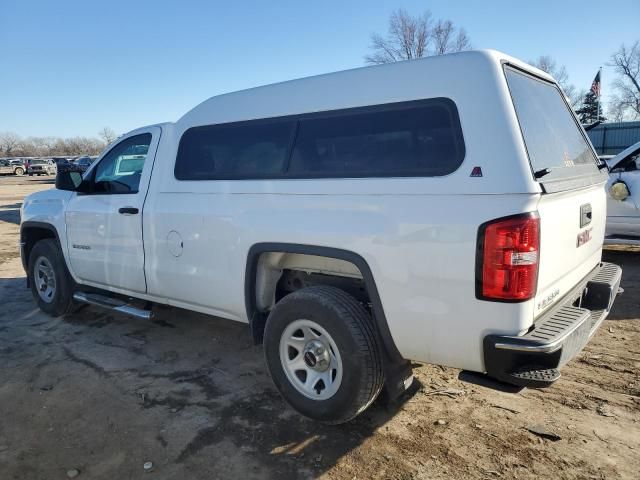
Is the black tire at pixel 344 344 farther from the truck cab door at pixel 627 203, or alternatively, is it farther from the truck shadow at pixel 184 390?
the truck cab door at pixel 627 203

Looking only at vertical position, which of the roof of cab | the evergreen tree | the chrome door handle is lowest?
the chrome door handle

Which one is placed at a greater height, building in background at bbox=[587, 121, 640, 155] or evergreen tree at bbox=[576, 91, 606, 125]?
evergreen tree at bbox=[576, 91, 606, 125]

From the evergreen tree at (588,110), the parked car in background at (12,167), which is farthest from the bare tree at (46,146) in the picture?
the evergreen tree at (588,110)

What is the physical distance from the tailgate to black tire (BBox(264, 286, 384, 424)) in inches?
38.0

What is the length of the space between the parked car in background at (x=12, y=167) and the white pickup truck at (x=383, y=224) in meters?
55.9

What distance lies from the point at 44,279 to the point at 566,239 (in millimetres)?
5427

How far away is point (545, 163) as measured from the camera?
2.75 m

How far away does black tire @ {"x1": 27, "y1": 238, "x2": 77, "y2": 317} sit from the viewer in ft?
17.4

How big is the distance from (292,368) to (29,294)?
16.4ft

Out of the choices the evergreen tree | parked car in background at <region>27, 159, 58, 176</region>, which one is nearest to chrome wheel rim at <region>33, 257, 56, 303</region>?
the evergreen tree

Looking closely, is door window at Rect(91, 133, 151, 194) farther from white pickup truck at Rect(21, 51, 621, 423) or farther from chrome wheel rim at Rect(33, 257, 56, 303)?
chrome wheel rim at Rect(33, 257, 56, 303)

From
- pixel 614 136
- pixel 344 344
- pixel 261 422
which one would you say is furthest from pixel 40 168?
pixel 344 344

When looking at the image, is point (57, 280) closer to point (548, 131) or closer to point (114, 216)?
point (114, 216)

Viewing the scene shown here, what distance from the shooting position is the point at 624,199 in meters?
6.68
